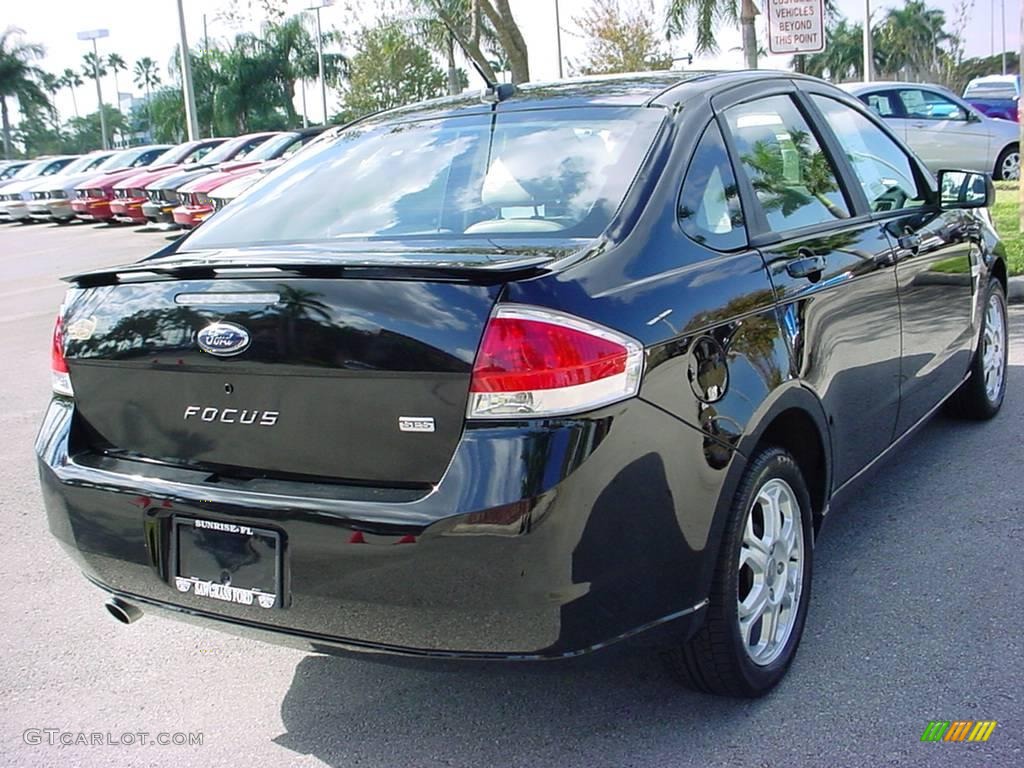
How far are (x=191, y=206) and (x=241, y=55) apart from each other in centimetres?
3282

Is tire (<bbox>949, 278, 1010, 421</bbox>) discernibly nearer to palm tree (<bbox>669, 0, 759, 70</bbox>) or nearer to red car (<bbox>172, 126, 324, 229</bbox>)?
red car (<bbox>172, 126, 324, 229</bbox>)

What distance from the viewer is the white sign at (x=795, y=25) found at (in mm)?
9828

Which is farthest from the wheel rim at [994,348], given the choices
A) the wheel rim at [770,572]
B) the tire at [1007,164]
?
the tire at [1007,164]

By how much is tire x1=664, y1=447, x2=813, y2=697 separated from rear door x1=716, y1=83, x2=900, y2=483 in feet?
1.09

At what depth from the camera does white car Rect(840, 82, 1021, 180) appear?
14.7 meters

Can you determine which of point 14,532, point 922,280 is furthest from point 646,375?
point 14,532

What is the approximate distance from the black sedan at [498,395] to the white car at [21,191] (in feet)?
82.8

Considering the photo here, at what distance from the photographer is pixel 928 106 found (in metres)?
15.0

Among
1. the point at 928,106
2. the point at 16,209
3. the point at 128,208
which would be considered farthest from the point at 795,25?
the point at 16,209

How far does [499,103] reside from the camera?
11.8ft

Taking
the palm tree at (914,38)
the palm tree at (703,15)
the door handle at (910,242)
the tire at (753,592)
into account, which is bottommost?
the tire at (753,592)

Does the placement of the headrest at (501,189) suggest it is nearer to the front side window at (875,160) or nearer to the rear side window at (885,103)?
the front side window at (875,160)

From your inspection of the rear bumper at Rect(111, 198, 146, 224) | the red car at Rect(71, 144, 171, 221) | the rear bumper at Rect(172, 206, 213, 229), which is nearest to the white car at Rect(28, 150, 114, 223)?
the red car at Rect(71, 144, 171, 221)

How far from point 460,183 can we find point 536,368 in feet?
3.63
